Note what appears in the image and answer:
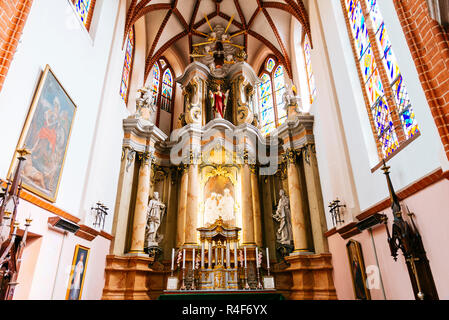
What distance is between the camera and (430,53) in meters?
4.34

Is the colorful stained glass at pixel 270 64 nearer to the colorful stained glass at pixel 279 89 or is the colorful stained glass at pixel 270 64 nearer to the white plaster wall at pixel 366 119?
the colorful stained glass at pixel 279 89

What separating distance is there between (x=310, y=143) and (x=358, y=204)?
3919 millimetres

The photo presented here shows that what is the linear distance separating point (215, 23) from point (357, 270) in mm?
13565

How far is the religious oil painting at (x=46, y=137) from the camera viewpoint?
5508 mm

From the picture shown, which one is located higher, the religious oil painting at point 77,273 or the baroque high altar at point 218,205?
the baroque high altar at point 218,205

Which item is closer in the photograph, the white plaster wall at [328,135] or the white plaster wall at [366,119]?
the white plaster wall at [366,119]

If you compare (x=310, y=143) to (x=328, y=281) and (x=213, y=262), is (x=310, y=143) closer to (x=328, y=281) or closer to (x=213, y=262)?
(x=328, y=281)

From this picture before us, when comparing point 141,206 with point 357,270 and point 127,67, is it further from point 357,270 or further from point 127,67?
point 357,270

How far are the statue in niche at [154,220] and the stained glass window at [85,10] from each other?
19.8ft

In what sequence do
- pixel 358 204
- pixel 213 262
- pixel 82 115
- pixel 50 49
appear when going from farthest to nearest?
pixel 213 262, pixel 82 115, pixel 358 204, pixel 50 49

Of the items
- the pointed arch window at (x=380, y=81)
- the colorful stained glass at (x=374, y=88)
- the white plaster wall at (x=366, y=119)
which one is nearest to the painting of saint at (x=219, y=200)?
the white plaster wall at (x=366, y=119)

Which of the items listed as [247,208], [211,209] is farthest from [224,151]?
[247,208]

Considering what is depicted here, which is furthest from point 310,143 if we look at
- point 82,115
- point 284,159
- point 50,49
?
point 50,49
